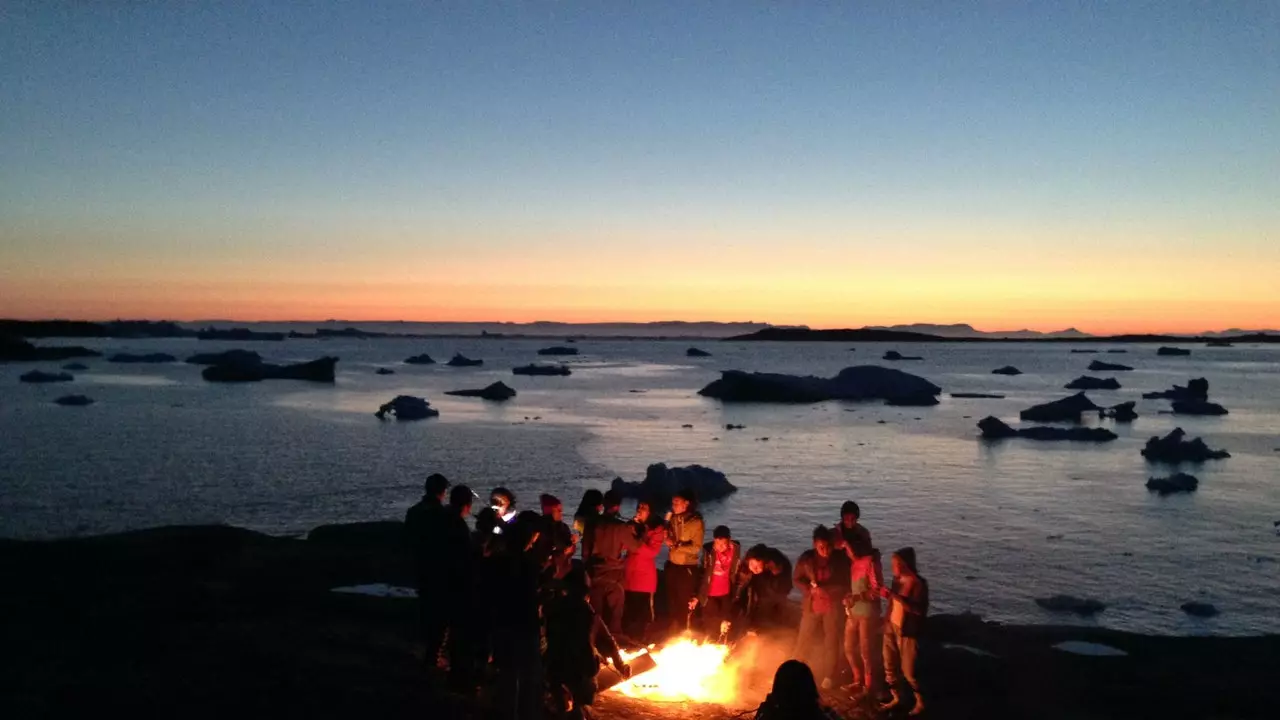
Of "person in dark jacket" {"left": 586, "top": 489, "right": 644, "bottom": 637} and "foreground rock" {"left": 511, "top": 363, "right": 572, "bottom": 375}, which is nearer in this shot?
"person in dark jacket" {"left": 586, "top": 489, "right": 644, "bottom": 637}

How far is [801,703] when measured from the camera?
Answer: 14.5 ft

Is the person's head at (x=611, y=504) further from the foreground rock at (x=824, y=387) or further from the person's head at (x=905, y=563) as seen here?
the foreground rock at (x=824, y=387)

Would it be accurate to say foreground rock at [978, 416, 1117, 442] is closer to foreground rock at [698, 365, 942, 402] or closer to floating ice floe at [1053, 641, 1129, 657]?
foreground rock at [698, 365, 942, 402]

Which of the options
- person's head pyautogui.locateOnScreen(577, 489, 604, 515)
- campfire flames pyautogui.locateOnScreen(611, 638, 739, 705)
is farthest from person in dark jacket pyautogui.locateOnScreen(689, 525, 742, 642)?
person's head pyautogui.locateOnScreen(577, 489, 604, 515)

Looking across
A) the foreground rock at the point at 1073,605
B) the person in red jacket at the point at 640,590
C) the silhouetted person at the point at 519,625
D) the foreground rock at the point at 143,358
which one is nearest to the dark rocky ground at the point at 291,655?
the silhouetted person at the point at 519,625

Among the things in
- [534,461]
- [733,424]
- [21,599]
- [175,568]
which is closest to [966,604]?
[175,568]

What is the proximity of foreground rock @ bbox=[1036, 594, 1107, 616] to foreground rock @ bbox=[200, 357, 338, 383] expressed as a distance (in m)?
58.3

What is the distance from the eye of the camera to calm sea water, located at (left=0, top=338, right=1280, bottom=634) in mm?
18719

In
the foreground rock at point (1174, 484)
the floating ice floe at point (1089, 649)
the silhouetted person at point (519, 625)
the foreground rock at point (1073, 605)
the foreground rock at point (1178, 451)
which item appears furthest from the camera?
the foreground rock at point (1178, 451)

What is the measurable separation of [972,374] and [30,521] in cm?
10117

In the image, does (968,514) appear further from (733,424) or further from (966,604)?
(733,424)

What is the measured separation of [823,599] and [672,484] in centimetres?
1573

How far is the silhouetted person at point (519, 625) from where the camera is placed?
6.68 m

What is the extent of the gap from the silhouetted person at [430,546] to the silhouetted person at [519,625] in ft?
3.93
